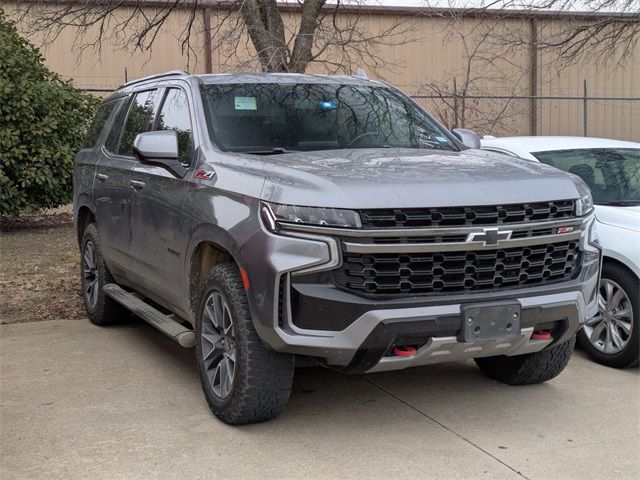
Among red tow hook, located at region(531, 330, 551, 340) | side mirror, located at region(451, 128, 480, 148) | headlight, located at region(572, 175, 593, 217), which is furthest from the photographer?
side mirror, located at region(451, 128, 480, 148)

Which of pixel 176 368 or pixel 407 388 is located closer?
pixel 407 388

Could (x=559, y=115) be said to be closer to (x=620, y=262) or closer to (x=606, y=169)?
(x=606, y=169)

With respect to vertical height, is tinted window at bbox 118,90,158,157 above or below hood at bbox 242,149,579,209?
above

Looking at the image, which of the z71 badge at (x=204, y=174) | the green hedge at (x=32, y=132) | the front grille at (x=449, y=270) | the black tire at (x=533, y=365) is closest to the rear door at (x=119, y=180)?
the z71 badge at (x=204, y=174)

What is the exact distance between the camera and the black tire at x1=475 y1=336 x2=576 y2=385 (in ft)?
16.0

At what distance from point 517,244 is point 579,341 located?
2.14m

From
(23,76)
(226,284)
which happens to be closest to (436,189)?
(226,284)

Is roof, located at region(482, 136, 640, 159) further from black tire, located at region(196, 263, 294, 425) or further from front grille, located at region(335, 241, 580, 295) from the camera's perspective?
black tire, located at region(196, 263, 294, 425)

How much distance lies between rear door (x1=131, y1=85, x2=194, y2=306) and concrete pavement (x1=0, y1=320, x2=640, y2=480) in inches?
27.2

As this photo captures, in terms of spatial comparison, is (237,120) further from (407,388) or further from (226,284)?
(407,388)

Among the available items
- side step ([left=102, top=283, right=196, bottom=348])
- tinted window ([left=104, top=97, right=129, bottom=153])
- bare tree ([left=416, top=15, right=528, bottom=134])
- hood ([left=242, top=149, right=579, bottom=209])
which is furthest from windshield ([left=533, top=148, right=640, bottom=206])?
bare tree ([left=416, top=15, right=528, bottom=134])

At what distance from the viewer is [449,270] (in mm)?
3932

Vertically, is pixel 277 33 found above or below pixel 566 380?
above

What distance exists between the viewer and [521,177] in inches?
166
